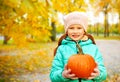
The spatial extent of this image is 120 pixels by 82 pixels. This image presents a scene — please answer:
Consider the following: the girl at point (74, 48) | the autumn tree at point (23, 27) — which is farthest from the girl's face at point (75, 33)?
the autumn tree at point (23, 27)

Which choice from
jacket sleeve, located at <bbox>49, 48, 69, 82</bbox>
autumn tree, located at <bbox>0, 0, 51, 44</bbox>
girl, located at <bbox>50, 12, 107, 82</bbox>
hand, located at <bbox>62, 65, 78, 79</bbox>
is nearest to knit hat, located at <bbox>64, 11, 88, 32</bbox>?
→ girl, located at <bbox>50, 12, 107, 82</bbox>

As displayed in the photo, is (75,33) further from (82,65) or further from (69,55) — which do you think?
(82,65)

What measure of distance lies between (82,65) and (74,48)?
0.23 m

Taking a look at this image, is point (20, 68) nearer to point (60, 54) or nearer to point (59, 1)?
point (59, 1)

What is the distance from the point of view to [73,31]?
325 cm

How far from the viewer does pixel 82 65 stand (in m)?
3.11

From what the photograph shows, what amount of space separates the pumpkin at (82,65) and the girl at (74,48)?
0.05 m

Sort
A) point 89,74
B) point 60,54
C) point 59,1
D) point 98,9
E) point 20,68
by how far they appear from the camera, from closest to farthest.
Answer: point 89,74 < point 60,54 < point 59,1 < point 20,68 < point 98,9

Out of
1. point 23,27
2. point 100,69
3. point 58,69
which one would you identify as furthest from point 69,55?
point 23,27

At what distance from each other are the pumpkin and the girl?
0.16 ft

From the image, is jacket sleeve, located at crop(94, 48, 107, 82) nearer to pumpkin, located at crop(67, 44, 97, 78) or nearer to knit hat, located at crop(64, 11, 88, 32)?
pumpkin, located at crop(67, 44, 97, 78)

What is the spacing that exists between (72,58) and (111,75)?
7.50 metres

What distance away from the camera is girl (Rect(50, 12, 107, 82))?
315 centimetres

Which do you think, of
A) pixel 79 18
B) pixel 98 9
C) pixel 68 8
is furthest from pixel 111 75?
pixel 98 9
